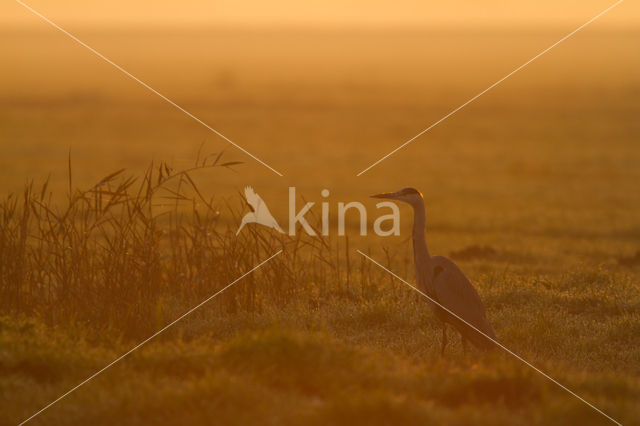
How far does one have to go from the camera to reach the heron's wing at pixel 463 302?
256 inches

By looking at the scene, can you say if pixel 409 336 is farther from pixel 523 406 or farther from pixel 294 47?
pixel 294 47

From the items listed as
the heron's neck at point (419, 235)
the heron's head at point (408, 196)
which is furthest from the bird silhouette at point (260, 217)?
the heron's neck at point (419, 235)

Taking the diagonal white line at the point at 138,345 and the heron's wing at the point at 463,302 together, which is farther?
the heron's wing at the point at 463,302

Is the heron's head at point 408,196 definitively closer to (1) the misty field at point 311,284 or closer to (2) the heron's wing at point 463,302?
(2) the heron's wing at point 463,302

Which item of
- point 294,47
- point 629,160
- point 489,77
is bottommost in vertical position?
point 629,160

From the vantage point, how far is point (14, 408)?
4930 mm

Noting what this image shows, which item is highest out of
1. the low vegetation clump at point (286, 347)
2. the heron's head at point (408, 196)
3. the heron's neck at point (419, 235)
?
the heron's head at point (408, 196)

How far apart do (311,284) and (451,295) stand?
1.93 m

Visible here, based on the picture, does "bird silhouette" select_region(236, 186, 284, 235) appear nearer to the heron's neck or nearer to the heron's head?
the heron's head

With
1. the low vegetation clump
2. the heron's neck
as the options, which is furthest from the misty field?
the heron's neck

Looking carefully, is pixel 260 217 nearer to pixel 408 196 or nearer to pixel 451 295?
pixel 408 196

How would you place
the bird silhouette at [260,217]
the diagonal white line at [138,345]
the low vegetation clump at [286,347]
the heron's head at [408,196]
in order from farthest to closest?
the bird silhouette at [260,217] → the heron's head at [408,196] → the diagonal white line at [138,345] → the low vegetation clump at [286,347]

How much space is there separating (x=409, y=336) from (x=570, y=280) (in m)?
2.55

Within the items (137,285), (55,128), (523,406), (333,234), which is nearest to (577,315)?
(523,406)
